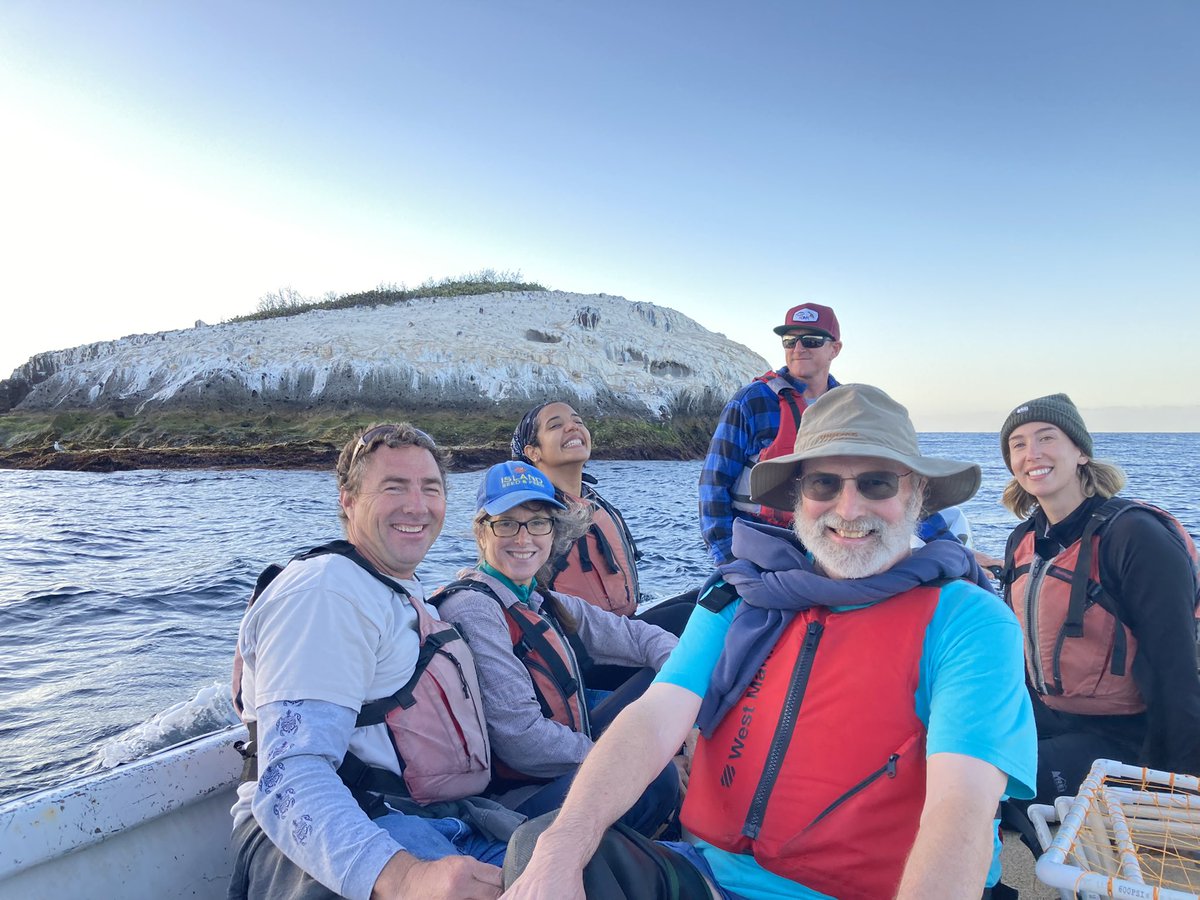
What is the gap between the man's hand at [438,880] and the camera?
163cm

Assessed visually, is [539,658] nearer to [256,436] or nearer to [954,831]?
[954,831]

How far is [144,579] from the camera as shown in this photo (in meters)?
9.66

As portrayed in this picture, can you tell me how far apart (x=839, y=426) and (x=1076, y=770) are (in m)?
2.09

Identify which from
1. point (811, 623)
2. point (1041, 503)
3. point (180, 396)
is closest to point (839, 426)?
point (811, 623)

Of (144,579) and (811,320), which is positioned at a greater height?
(811,320)

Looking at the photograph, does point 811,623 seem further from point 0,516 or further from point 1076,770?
point 0,516

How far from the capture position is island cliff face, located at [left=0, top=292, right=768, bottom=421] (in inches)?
1315

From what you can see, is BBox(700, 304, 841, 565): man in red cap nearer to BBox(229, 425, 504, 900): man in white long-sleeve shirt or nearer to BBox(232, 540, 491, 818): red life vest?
BBox(232, 540, 491, 818): red life vest

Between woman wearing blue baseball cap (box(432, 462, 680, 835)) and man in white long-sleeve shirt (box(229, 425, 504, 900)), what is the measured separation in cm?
39

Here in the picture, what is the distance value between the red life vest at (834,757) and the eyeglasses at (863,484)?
26 cm

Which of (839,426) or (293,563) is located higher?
(839,426)

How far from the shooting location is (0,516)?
1432 cm

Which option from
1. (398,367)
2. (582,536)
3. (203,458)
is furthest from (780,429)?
(398,367)

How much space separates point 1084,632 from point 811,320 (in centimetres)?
205
